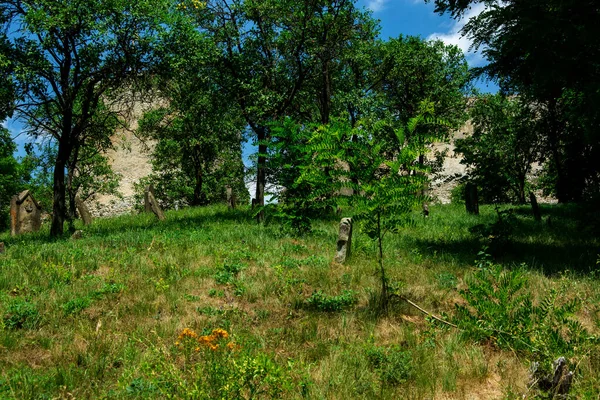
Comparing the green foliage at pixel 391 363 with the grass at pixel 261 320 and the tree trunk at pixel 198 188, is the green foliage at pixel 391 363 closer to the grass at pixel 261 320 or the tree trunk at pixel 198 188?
the grass at pixel 261 320

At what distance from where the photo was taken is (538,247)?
10.3 m

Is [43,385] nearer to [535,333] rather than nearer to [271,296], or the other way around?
[271,296]

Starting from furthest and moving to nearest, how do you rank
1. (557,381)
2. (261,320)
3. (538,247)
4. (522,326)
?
1. (538,247)
2. (261,320)
3. (522,326)
4. (557,381)

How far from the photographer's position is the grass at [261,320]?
4.48 m

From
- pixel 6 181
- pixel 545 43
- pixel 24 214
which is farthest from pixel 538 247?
pixel 6 181

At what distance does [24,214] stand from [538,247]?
2062 centimetres

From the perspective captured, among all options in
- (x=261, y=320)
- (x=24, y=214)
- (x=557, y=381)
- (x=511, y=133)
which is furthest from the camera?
(x=511, y=133)

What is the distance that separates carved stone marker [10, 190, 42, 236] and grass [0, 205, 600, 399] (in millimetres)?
10540

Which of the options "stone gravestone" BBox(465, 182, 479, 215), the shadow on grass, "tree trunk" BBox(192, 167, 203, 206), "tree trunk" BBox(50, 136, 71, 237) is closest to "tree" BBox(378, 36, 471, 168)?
"stone gravestone" BBox(465, 182, 479, 215)

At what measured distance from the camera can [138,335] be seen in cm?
572

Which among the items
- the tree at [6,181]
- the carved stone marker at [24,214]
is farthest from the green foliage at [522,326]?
the tree at [6,181]

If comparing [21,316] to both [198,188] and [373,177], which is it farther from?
[198,188]

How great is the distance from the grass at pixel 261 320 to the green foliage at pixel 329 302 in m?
0.03

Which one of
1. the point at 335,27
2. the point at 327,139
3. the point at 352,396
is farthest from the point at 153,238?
the point at 335,27
